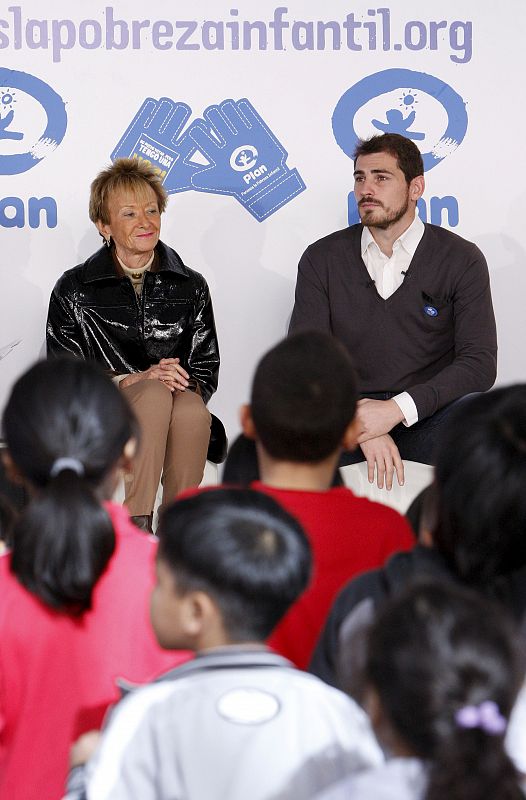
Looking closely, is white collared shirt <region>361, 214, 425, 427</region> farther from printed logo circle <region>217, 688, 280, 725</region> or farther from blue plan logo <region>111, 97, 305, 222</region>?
→ printed logo circle <region>217, 688, 280, 725</region>

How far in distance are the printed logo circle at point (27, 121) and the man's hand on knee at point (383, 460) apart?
5.66 ft

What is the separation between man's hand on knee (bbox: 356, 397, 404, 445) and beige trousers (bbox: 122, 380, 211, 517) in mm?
541

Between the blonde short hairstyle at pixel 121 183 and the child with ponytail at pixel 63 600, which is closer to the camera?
the child with ponytail at pixel 63 600

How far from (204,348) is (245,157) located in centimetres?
81

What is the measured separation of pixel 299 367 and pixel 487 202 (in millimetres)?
2776

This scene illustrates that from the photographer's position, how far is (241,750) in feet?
4.21

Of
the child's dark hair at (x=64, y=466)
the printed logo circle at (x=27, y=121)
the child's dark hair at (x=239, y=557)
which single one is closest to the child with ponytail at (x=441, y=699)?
the child's dark hair at (x=239, y=557)

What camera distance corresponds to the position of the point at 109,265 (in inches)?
166

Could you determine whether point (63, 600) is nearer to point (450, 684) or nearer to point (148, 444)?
point (450, 684)

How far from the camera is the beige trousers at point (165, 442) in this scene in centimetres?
385

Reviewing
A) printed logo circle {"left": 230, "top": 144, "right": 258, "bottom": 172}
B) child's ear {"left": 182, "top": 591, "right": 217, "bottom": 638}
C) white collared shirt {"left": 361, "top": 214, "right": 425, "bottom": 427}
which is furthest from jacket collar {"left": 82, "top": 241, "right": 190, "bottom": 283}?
child's ear {"left": 182, "top": 591, "right": 217, "bottom": 638}

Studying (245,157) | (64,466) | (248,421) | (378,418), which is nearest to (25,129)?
(245,157)

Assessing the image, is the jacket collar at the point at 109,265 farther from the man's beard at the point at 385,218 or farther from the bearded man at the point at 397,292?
the man's beard at the point at 385,218

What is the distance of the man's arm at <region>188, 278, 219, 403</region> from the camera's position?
421 centimetres
